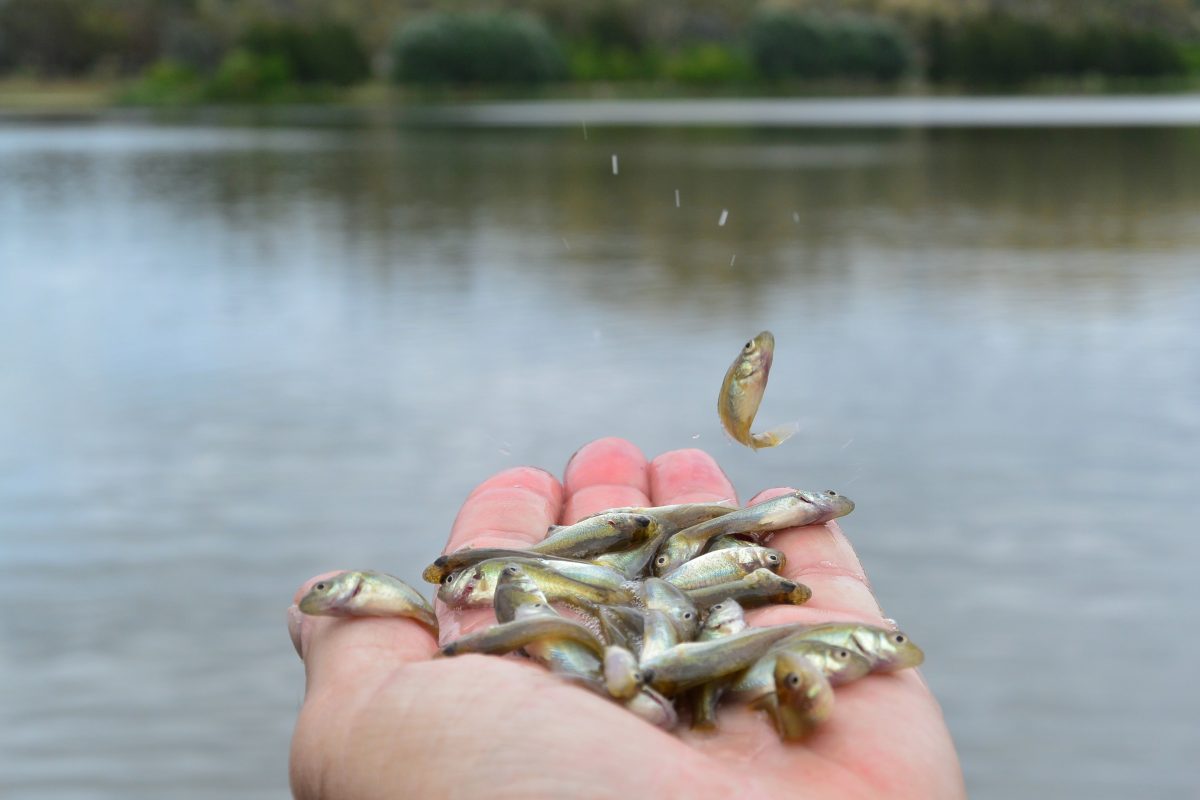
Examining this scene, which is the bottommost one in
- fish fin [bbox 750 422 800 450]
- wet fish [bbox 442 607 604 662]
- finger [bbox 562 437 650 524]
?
finger [bbox 562 437 650 524]

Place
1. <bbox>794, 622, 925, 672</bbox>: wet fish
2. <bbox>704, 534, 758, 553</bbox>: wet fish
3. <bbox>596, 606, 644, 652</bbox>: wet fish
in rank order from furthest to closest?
1. <bbox>704, 534, 758, 553</bbox>: wet fish
2. <bbox>596, 606, 644, 652</bbox>: wet fish
3. <bbox>794, 622, 925, 672</bbox>: wet fish

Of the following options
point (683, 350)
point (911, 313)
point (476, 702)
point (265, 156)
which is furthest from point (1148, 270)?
point (265, 156)

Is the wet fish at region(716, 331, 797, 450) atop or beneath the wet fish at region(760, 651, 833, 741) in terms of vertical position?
atop

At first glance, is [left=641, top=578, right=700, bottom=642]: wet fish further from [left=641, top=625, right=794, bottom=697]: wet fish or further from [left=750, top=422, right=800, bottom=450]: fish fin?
[left=750, top=422, right=800, bottom=450]: fish fin

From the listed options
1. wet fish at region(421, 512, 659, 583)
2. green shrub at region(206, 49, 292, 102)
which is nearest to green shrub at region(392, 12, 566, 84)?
green shrub at region(206, 49, 292, 102)

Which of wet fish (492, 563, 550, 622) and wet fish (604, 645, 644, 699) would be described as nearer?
wet fish (604, 645, 644, 699)

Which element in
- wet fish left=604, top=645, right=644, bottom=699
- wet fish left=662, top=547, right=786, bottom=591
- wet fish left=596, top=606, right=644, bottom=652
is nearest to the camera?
wet fish left=604, top=645, right=644, bottom=699

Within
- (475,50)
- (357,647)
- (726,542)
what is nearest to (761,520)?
(726,542)
